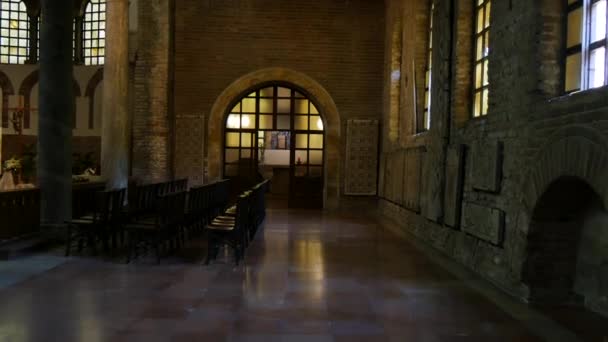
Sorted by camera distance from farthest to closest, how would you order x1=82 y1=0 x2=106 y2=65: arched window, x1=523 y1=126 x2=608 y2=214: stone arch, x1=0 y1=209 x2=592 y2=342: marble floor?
x1=82 y1=0 x2=106 y2=65: arched window, x1=0 y1=209 x2=592 y2=342: marble floor, x1=523 y1=126 x2=608 y2=214: stone arch

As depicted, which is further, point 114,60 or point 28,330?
point 114,60

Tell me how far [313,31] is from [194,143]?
4325 millimetres

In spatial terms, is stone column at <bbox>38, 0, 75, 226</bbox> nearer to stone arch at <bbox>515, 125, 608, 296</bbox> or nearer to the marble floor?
the marble floor

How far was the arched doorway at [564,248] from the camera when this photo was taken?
5.12 m

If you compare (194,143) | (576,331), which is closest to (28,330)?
(576,331)

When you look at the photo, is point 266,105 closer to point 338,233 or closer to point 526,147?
point 338,233

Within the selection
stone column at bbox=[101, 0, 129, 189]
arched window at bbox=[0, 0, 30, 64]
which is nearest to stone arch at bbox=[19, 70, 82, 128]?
arched window at bbox=[0, 0, 30, 64]

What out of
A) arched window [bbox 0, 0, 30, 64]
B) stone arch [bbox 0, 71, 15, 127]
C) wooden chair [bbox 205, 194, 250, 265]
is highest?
arched window [bbox 0, 0, 30, 64]

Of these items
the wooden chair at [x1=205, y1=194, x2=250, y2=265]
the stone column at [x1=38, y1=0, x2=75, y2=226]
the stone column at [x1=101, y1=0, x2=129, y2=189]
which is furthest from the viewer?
the stone column at [x1=101, y1=0, x2=129, y2=189]

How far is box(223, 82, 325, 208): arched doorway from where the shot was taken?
15203mm

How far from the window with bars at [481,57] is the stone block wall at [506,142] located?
0.11 metres

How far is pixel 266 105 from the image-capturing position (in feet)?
50.1

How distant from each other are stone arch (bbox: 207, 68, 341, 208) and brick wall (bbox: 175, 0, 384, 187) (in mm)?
165

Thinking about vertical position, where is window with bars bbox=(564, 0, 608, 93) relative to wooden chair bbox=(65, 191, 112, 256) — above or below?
above
